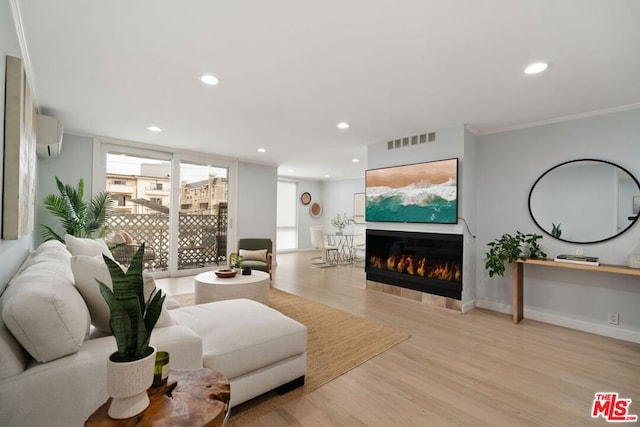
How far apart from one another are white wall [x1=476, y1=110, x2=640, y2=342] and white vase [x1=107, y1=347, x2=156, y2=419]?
14.0ft

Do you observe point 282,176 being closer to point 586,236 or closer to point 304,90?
point 304,90

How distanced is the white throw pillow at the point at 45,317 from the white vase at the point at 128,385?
0.52 meters

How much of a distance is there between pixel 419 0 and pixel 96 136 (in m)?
5.12

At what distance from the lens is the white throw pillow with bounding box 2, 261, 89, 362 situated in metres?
1.14

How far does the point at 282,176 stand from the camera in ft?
30.5

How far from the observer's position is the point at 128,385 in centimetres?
90

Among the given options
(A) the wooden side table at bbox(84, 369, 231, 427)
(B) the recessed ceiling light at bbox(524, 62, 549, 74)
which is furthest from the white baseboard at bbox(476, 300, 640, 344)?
(A) the wooden side table at bbox(84, 369, 231, 427)

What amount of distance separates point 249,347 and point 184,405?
784 mm

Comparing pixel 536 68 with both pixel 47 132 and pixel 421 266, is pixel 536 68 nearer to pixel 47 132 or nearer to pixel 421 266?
pixel 421 266

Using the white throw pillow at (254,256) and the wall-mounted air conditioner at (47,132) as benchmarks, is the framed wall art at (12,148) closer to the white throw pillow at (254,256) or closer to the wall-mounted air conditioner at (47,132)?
the wall-mounted air conditioner at (47,132)

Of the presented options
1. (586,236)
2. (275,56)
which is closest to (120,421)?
(275,56)

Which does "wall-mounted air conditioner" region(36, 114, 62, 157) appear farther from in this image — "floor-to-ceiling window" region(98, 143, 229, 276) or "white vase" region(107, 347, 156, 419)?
"white vase" region(107, 347, 156, 419)

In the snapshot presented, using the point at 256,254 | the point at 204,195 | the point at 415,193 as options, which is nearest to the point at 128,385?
the point at 415,193

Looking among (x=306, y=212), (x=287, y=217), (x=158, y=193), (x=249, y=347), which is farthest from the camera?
(x=306, y=212)
